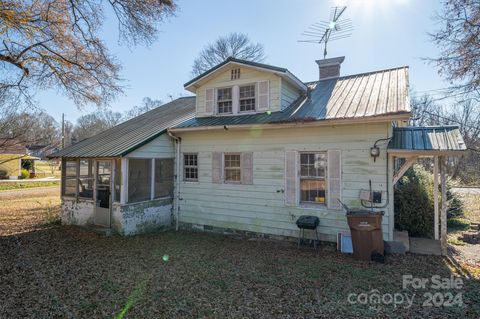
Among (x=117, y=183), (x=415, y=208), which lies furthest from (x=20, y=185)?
(x=415, y=208)

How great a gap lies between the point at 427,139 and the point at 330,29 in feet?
23.9

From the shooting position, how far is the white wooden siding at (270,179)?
6.56 metres

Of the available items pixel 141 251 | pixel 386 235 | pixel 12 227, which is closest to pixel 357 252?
pixel 386 235

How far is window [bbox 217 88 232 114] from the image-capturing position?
9.20 meters

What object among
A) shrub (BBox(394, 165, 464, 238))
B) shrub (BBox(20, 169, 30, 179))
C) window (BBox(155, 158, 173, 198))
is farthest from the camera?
shrub (BBox(20, 169, 30, 179))

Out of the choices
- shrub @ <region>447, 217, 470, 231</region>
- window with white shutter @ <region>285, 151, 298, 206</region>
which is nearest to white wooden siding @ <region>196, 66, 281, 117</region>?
window with white shutter @ <region>285, 151, 298, 206</region>

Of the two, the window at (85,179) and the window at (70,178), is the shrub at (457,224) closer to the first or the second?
the window at (85,179)

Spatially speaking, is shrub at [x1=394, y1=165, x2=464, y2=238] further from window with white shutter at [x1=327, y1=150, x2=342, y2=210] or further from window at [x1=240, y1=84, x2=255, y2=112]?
window at [x1=240, y1=84, x2=255, y2=112]

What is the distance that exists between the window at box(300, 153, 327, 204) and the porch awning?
1.68m

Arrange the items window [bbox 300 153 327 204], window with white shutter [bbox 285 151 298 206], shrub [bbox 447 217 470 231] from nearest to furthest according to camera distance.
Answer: window [bbox 300 153 327 204]
window with white shutter [bbox 285 151 298 206]
shrub [bbox 447 217 470 231]

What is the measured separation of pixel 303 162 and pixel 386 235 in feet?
8.70

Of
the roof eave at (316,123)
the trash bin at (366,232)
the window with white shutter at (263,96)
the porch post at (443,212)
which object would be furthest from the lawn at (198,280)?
the window with white shutter at (263,96)

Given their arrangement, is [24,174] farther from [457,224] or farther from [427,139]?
[457,224]

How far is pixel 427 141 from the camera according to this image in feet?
20.9
